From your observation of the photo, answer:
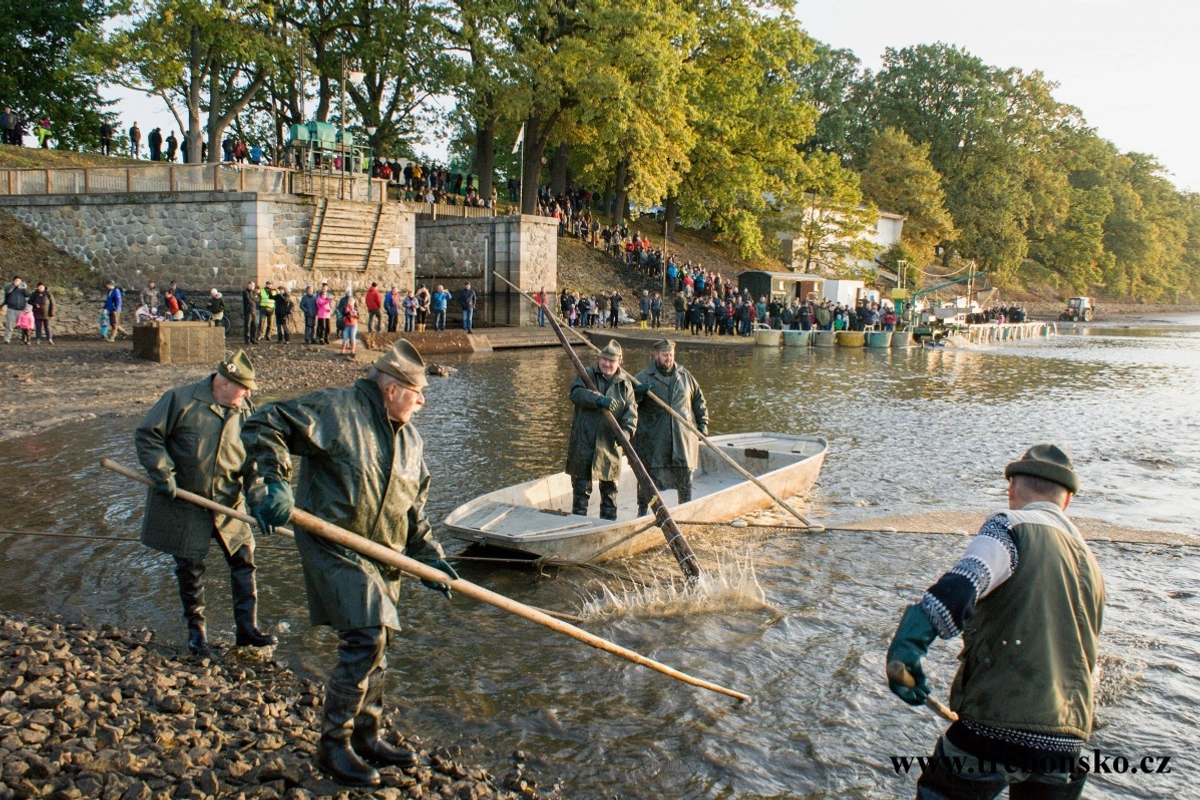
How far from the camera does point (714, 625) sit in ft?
26.9

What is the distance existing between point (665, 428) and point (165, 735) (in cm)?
665

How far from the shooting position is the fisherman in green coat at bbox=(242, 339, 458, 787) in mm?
4562

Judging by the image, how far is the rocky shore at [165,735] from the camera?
4.37 m

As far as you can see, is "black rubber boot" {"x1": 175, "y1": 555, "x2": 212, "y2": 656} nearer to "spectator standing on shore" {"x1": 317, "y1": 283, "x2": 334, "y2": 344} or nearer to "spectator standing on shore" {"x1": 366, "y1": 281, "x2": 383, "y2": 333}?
"spectator standing on shore" {"x1": 317, "y1": 283, "x2": 334, "y2": 344}

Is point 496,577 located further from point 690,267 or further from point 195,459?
point 690,267

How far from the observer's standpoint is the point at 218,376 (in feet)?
21.0

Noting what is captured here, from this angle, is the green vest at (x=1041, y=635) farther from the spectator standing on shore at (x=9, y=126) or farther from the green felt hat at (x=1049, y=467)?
the spectator standing on shore at (x=9, y=126)

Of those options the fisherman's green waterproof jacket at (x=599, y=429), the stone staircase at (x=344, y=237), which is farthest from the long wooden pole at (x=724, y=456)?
the stone staircase at (x=344, y=237)

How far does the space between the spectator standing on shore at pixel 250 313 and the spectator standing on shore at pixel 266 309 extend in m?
0.21

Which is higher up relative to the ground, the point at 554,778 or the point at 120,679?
the point at 120,679

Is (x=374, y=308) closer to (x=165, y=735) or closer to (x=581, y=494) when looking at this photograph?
(x=581, y=494)

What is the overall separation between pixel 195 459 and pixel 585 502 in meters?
4.62

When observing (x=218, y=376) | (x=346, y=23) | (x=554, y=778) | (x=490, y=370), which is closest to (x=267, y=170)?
(x=490, y=370)

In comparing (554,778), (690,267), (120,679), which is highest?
(690,267)
